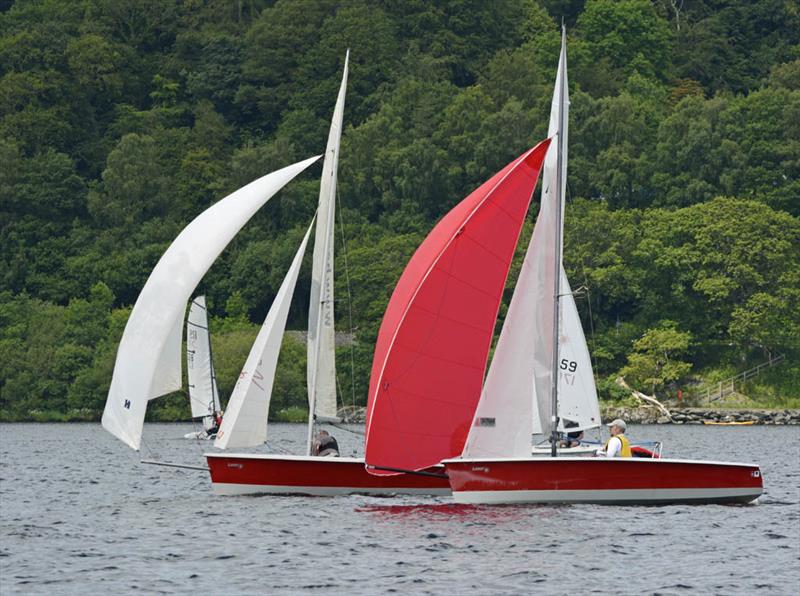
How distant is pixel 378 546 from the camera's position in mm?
27250

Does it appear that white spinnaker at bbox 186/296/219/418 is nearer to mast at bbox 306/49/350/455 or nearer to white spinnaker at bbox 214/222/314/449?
white spinnaker at bbox 214/222/314/449

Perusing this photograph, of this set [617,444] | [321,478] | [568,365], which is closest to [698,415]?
[568,365]

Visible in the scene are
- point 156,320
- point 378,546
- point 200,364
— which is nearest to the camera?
point 378,546

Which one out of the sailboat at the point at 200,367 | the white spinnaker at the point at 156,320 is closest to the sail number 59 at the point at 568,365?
the white spinnaker at the point at 156,320

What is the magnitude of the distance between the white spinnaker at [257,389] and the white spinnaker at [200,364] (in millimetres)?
30999

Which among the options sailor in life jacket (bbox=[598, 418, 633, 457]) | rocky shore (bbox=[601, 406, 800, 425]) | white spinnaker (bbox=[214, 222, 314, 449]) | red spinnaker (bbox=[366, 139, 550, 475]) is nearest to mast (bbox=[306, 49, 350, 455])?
white spinnaker (bbox=[214, 222, 314, 449])

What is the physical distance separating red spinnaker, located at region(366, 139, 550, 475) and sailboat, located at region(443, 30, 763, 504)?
565 mm

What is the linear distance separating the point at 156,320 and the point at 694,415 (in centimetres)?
5193

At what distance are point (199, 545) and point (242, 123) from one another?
9871 cm

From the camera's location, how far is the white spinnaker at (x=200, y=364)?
64.2 m

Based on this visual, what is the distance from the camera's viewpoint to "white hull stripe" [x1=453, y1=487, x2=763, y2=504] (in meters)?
29.9

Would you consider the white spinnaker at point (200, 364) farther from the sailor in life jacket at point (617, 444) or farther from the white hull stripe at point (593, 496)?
the white hull stripe at point (593, 496)

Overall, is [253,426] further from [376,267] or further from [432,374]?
[376,267]

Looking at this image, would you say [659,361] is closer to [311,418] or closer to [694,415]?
[694,415]
